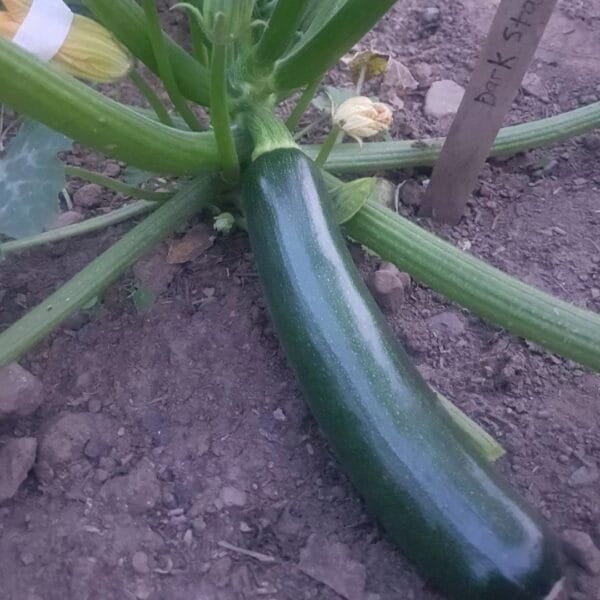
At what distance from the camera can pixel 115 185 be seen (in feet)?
5.76

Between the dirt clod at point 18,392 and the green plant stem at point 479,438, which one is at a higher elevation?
the green plant stem at point 479,438

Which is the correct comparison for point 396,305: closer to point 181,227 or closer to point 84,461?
point 181,227

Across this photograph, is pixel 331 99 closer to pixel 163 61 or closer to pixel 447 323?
pixel 163 61

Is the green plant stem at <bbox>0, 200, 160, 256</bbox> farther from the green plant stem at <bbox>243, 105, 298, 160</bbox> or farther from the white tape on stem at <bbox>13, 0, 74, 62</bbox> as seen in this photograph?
the white tape on stem at <bbox>13, 0, 74, 62</bbox>

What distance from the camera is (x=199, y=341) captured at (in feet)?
5.84

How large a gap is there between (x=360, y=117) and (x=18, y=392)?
0.90 meters

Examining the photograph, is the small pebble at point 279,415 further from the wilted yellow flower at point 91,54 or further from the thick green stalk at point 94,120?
the wilted yellow flower at point 91,54

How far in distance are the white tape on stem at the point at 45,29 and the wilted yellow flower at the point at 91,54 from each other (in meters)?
0.01

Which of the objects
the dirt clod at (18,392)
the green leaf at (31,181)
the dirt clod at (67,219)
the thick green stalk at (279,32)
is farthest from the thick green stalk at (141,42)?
the dirt clod at (18,392)

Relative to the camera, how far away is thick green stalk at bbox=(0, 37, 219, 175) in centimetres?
133

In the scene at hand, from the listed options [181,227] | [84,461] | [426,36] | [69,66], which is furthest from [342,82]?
[84,461]

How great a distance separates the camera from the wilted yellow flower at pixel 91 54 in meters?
1.65

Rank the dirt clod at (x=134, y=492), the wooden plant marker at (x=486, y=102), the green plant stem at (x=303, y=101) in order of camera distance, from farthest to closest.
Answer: the green plant stem at (x=303, y=101), the wooden plant marker at (x=486, y=102), the dirt clod at (x=134, y=492)

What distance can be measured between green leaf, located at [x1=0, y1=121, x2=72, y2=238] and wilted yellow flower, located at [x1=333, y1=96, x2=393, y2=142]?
22.9 inches
